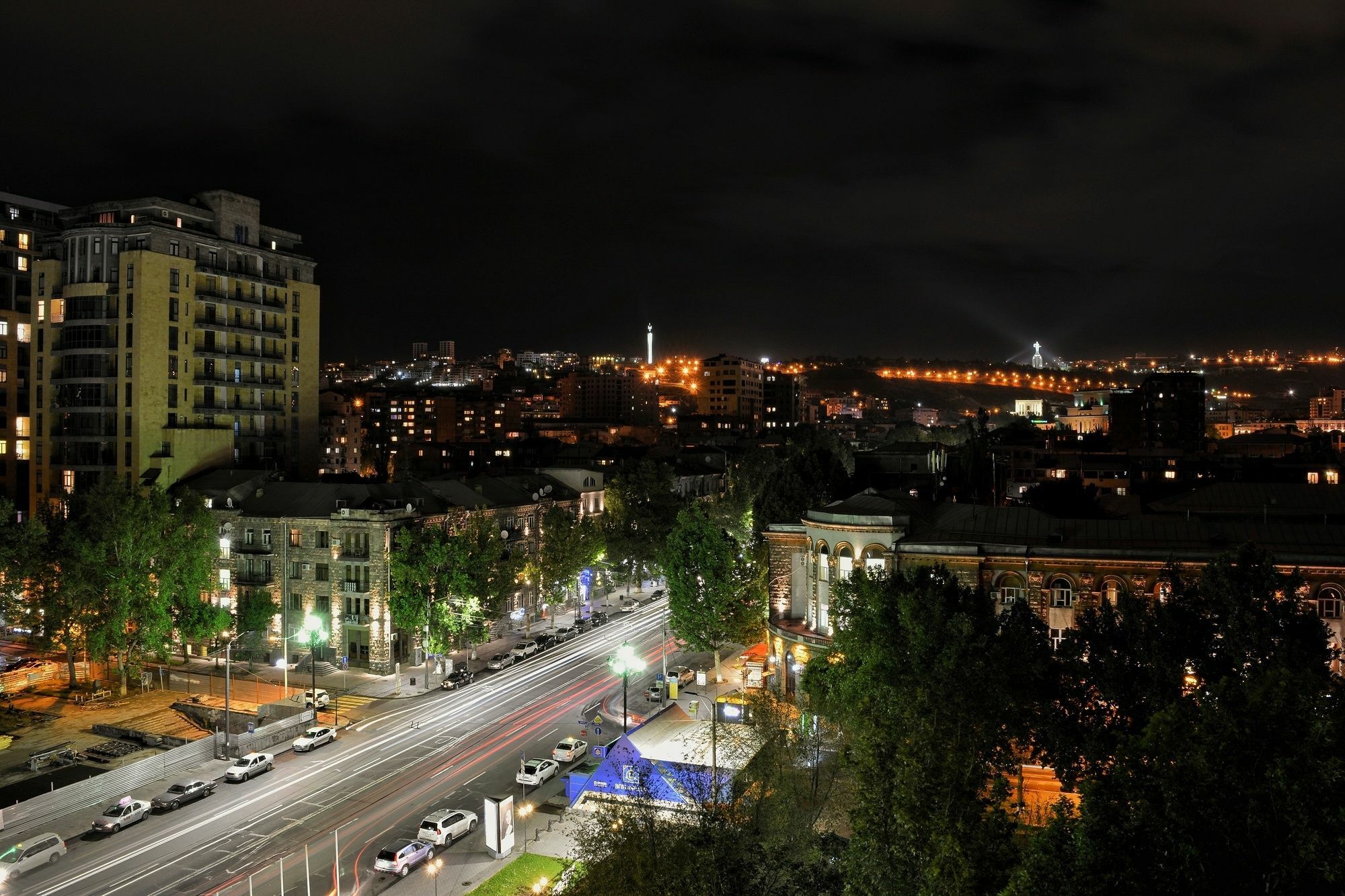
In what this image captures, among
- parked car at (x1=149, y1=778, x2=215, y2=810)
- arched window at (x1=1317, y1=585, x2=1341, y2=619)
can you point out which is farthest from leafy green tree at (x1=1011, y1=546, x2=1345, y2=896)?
parked car at (x1=149, y1=778, x2=215, y2=810)

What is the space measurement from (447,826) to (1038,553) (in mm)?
29147

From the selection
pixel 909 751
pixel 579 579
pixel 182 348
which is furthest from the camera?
pixel 579 579

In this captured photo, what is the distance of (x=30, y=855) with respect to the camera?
35125 mm

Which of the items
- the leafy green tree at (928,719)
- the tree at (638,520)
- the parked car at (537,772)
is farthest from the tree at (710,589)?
the tree at (638,520)

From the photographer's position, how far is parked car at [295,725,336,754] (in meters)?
47.7

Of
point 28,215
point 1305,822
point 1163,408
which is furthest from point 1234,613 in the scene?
point 1163,408

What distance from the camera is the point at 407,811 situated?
40.1 meters

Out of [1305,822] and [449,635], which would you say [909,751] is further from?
[449,635]

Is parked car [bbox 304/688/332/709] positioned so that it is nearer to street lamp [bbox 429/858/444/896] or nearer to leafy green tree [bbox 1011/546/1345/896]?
street lamp [bbox 429/858/444/896]

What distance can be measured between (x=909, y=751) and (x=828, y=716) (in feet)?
40.8

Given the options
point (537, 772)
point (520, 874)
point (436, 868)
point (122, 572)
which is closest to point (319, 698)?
point (122, 572)

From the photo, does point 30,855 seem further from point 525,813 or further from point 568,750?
point 568,750

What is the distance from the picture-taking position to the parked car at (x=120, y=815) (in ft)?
126

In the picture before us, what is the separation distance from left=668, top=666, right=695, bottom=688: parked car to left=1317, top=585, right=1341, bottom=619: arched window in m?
34.1
